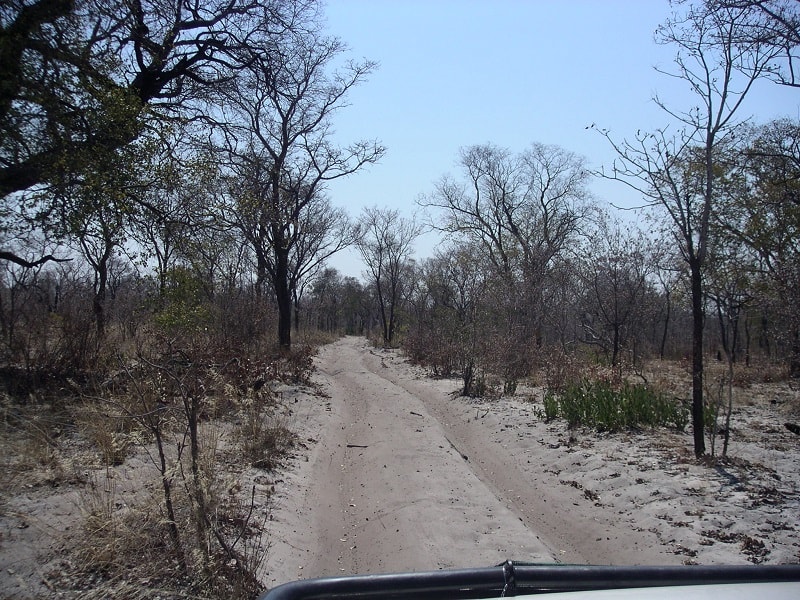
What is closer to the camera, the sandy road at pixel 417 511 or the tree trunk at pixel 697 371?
the sandy road at pixel 417 511

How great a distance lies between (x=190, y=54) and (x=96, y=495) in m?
9.68

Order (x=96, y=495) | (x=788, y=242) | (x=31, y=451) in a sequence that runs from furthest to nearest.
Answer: (x=788, y=242) < (x=31, y=451) < (x=96, y=495)

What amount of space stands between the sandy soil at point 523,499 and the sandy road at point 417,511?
21 millimetres

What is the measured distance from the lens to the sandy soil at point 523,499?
17.6ft

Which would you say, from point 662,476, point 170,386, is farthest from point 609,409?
point 170,386

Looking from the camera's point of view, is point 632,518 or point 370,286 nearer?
point 632,518

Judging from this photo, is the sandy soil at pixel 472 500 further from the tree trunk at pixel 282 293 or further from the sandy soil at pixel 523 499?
the tree trunk at pixel 282 293

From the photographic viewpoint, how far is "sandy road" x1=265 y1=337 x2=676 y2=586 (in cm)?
540

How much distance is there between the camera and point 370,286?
62625 millimetres

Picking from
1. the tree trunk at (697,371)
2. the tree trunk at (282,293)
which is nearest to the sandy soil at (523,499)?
the tree trunk at (697,371)

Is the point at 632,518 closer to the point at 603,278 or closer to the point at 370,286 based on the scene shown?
the point at 603,278

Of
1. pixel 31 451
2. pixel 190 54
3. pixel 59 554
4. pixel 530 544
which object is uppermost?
pixel 190 54

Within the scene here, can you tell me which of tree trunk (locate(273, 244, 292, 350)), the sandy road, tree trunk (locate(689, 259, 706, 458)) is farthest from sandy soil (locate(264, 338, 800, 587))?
tree trunk (locate(273, 244, 292, 350))

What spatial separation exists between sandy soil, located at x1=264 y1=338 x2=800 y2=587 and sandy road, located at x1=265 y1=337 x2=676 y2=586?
0.07 ft
